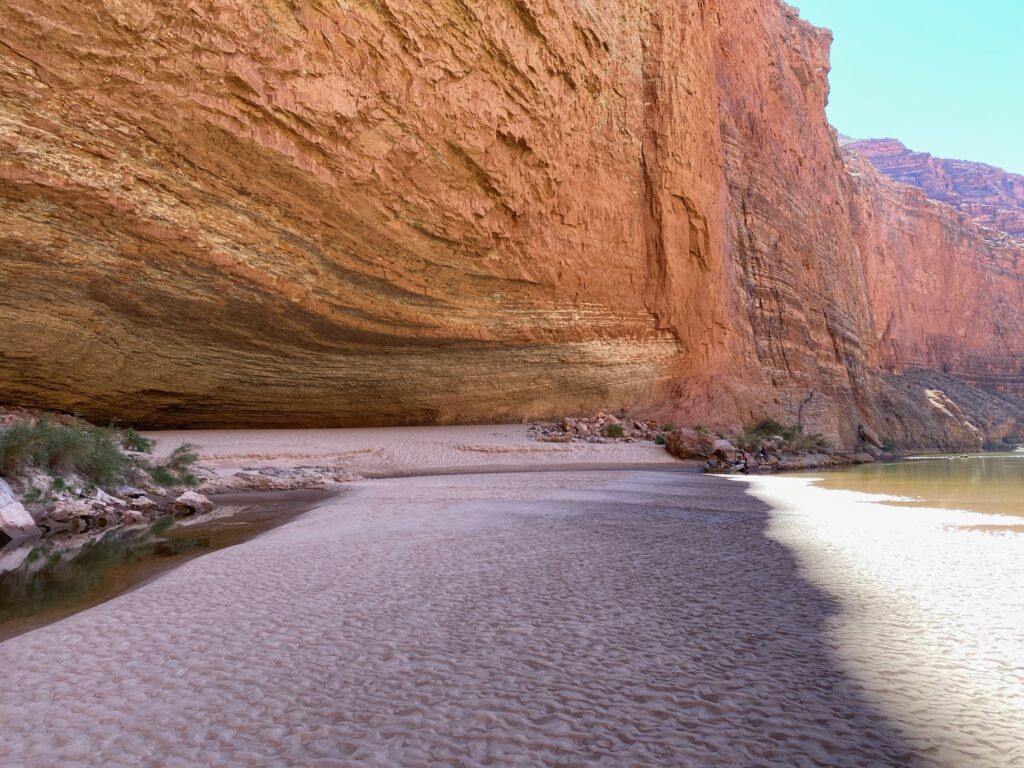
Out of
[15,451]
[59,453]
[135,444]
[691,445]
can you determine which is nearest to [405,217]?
[135,444]

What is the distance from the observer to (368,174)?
13.3m

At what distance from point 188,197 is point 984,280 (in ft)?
236

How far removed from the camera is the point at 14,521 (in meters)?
6.18

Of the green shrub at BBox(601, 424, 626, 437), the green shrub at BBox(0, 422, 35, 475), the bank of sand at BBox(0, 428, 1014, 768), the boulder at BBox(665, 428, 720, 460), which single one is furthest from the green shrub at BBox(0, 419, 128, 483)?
the boulder at BBox(665, 428, 720, 460)

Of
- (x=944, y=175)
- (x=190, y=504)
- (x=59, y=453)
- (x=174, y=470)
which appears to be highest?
(x=944, y=175)

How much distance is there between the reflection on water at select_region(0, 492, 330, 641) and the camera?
3789mm

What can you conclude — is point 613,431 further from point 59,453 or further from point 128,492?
point 59,453

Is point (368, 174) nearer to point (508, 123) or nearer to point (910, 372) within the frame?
point (508, 123)

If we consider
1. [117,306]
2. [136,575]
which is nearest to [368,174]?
[117,306]

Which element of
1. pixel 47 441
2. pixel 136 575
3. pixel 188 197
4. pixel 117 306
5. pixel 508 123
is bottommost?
pixel 136 575

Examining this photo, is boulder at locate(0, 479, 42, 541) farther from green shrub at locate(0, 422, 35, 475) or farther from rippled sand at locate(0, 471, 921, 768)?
rippled sand at locate(0, 471, 921, 768)

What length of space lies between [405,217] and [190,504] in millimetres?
8447

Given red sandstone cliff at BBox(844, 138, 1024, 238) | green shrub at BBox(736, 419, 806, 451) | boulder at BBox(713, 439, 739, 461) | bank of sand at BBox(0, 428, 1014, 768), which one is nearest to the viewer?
bank of sand at BBox(0, 428, 1014, 768)

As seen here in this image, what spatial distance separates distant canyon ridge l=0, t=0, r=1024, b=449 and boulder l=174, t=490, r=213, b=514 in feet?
18.8
